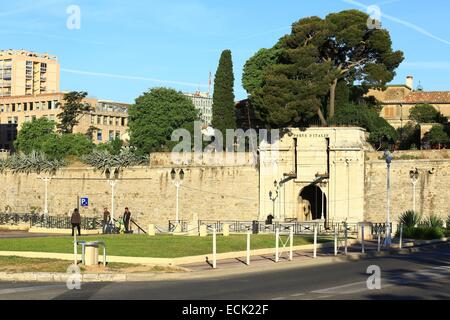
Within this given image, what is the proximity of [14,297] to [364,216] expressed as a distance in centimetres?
4638

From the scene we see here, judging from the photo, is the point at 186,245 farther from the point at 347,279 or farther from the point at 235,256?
the point at 347,279

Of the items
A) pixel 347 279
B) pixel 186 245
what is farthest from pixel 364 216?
pixel 347 279

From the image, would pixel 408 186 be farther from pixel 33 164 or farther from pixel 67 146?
pixel 67 146

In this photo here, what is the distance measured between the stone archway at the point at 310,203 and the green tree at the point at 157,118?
1825 centimetres

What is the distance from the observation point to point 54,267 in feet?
92.4

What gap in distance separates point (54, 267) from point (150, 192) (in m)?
46.8

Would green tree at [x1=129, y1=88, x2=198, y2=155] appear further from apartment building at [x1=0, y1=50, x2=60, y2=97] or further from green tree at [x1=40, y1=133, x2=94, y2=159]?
apartment building at [x1=0, y1=50, x2=60, y2=97]

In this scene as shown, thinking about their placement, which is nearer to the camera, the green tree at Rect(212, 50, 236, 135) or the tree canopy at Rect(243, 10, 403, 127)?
the tree canopy at Rect(243, 10, 403, 127)

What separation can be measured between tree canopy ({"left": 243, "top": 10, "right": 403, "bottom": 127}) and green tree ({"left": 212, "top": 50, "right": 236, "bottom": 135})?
9.81ft

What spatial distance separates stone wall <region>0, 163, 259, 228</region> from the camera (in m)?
70.6

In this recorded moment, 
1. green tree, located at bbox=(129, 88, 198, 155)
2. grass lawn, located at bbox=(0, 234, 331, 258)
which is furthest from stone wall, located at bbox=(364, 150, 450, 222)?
green tree, located at bbox=(129, 88, 198, 155)
